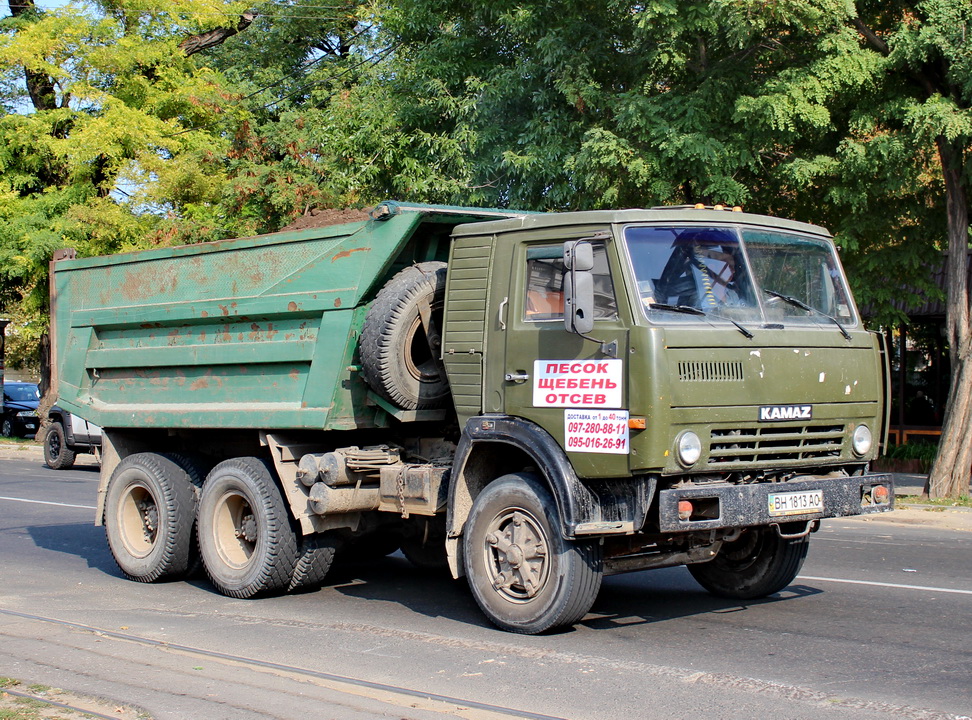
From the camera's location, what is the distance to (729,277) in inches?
263

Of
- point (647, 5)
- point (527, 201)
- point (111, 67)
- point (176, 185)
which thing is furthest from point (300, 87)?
point (647, 5)

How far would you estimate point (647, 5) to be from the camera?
13492mm

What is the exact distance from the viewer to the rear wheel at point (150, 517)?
9.08m

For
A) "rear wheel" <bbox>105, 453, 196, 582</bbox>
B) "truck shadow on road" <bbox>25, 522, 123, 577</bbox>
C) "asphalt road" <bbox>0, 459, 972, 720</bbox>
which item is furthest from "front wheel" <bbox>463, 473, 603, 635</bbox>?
"truck shadow on road" <bbox>25, 522, 123, 577</bbox>

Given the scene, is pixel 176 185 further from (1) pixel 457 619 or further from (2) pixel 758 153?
(1) pixel 457 619

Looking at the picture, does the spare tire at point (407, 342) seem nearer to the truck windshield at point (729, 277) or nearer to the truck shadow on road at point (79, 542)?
the truck windshield at point (729, 277)

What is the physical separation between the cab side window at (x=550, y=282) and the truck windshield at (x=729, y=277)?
0.64ft

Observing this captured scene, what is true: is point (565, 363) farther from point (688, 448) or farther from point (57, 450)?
point (57, 450)

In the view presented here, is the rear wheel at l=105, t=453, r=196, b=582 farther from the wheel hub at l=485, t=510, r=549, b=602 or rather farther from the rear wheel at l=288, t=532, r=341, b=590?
the wheel hub at l=485, t=510, r=549, b=602

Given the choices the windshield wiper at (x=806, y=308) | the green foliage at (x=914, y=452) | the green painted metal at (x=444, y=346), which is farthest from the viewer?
the green foliage at (x=914, y=452)

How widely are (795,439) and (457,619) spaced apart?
2.50 metres

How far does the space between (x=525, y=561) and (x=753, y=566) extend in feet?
6.41

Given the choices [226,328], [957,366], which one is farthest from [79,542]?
[957,366]

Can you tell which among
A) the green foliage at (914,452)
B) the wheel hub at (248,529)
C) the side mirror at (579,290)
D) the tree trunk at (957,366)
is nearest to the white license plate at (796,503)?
the side mirror at (579,290)
